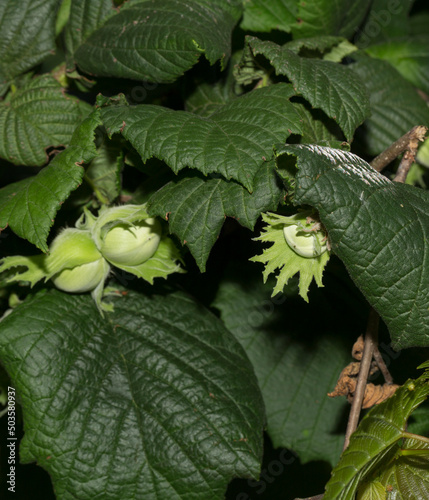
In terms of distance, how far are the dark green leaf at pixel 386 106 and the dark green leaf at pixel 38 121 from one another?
701 millimetres

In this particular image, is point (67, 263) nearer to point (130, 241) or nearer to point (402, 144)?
point (130, 241)

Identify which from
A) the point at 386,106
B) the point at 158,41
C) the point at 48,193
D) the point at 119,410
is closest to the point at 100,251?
the point at 48,193

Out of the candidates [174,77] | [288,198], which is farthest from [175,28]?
[288,198]

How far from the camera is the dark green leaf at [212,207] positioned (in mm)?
872

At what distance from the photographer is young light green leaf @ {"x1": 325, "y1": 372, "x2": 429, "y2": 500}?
0.83 m

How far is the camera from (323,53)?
1232mm

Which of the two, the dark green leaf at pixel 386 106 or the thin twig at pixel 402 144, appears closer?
the thin twig at pixel 402 144

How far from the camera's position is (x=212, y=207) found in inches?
34.9

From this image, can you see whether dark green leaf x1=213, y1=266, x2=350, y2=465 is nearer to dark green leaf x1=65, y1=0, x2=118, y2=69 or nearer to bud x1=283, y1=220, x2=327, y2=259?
bud x1=283, y1=220, x2=327, y2=259

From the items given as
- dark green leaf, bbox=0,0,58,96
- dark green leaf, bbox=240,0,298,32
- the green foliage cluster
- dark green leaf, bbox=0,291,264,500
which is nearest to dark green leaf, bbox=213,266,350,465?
the green foliage cluster

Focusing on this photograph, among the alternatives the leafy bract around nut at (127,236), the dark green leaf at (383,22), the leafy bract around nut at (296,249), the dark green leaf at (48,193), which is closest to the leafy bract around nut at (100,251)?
the leafy bract around nut at (127,236)

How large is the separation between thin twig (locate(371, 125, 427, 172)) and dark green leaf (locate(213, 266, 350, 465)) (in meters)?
0.50

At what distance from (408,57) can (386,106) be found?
0.34 metres

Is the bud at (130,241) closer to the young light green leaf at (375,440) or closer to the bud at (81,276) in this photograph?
the bud at (81,276)
